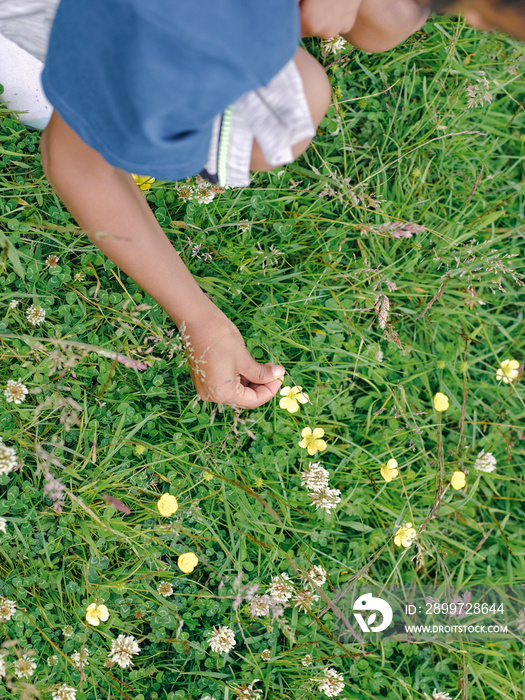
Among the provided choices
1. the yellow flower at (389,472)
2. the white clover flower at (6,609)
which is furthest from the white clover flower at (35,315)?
the yellow flower at (389,472)

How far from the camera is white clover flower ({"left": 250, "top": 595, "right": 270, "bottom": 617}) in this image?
5.53ft

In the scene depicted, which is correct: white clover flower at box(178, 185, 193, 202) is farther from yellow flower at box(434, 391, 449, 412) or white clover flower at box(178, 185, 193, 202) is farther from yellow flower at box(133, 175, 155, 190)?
yellow flower at box(434, 391, 449, 412)

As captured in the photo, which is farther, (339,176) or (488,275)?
(488,275)

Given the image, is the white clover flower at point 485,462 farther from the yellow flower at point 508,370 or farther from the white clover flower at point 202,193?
the white clover flower at point 202,193

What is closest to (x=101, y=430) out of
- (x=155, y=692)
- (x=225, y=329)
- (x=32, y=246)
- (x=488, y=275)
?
(x=225, y=329)

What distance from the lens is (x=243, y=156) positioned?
1.21m

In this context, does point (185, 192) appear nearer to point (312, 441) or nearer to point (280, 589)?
point (312, 441)

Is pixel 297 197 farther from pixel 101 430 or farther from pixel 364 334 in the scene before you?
pixel 101 430

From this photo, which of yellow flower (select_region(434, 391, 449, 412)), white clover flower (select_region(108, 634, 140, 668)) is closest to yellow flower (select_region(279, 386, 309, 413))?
yellow flower (select_region(434, 391, 449, 412))

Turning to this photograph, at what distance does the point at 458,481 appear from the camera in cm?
193

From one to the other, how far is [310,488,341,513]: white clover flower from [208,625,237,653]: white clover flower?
53 centimetres

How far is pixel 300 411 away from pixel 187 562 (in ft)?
2.12

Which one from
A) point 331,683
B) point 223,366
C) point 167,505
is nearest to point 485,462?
point 331,683

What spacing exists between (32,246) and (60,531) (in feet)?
3.20
